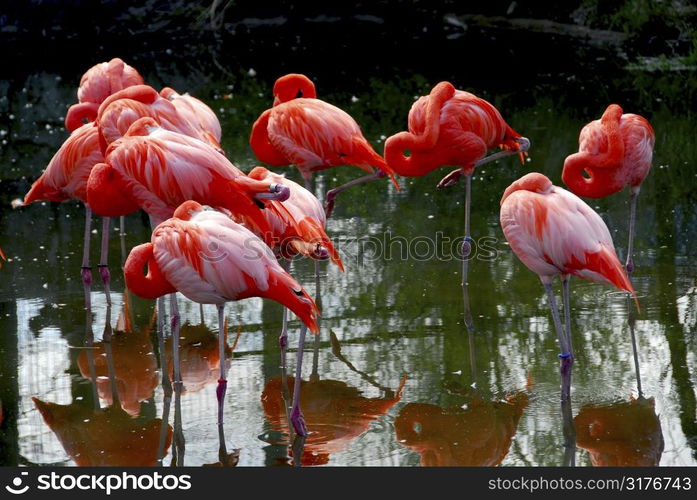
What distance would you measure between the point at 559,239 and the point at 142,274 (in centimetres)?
163

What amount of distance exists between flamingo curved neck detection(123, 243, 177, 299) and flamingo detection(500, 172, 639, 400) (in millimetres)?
1423

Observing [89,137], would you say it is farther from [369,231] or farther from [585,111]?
[585,111]

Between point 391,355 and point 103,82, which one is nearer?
point 391,355

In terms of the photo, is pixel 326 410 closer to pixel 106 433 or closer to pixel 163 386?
pixel 163 386

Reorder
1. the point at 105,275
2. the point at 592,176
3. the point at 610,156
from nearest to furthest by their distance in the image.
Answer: the point at 610,156
the point at 592,176
the point at 105,275

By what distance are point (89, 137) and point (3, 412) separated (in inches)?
68.0

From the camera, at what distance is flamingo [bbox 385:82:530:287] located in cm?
564

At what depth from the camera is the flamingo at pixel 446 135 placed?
5645 mm

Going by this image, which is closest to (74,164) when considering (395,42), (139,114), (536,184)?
(139,114)

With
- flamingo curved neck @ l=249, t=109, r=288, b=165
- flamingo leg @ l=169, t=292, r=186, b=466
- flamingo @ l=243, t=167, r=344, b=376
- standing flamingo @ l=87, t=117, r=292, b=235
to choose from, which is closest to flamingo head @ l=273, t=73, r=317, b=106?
flamingo curved neck @ l=249, t=109, r=288, b=165

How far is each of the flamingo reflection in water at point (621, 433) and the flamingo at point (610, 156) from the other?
1471 millimetres

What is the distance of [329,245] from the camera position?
13.6 feet

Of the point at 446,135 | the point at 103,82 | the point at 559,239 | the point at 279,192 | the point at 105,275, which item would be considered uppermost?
the point at 103,82

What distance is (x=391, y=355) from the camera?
4719 millimetres
